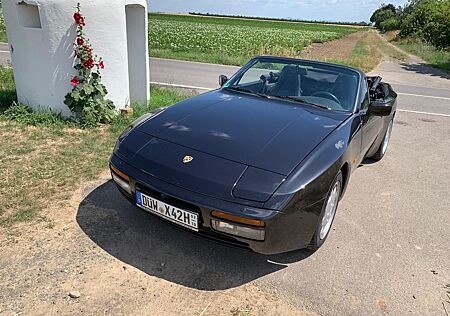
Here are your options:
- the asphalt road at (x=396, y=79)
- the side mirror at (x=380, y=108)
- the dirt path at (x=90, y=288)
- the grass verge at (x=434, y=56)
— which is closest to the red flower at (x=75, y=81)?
the dirt path at (x=90, y=288)

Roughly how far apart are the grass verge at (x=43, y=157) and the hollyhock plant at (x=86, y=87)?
212 millimetres

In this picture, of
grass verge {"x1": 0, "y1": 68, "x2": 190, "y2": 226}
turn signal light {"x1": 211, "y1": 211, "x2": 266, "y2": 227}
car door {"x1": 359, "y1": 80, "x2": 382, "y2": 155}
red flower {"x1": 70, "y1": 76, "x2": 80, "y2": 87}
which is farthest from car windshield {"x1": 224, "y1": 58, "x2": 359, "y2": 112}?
red flower {"x1": 70, "y1": 76, "x2": 80, "y2": 87}

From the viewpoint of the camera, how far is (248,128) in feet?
9.99

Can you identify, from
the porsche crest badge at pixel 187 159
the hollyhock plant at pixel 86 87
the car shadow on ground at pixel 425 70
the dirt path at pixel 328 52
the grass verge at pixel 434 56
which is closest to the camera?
the porsche crest badge at pixel 187 159

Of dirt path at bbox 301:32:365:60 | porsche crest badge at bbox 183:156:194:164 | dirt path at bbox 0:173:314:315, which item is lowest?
dirt path at bbox 301:32:365:60

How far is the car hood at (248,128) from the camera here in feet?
8.70

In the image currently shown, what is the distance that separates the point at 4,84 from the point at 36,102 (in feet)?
8.99

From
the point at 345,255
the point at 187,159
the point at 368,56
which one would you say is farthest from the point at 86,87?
the point at 368,56

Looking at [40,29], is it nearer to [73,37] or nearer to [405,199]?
[73,37]

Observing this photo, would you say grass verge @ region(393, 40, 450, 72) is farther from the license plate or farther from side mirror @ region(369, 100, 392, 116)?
the license plate

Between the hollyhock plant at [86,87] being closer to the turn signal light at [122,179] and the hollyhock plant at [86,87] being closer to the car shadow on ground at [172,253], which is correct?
the car shadow on ground at [172,253]

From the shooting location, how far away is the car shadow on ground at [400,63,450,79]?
17.4m

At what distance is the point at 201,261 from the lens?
2.76 meters

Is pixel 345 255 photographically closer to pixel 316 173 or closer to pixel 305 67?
pixel 316 173
